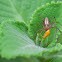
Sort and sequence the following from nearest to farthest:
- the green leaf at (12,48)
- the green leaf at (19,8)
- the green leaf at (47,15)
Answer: the green leaf at (12,48), the green leaf at (47,15), the green leaf at (19,8)

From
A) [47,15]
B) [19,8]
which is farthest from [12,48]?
[19,8]

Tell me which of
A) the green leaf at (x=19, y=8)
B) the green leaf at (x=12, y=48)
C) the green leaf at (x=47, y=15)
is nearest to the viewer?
the green leaf at (x=12, y=48)

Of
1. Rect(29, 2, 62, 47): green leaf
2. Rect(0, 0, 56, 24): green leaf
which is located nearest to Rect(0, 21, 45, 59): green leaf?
Rect(29, 2, 62, 47): green leaf

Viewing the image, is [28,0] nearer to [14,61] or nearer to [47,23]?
[47,23]

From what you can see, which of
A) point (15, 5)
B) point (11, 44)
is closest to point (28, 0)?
point (15, 5)

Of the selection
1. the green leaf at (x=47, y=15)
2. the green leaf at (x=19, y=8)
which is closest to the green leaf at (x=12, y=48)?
the green leaf at (x=47, y=15)

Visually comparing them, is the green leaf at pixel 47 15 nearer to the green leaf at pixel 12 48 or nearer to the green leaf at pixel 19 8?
the green leaf at pixel 12 48

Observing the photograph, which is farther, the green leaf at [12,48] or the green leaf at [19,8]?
the green leaf at [19,8]

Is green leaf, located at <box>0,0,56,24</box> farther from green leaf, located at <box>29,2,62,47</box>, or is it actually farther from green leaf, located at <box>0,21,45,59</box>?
green leaf, located at <box>0,21,45,59</box>

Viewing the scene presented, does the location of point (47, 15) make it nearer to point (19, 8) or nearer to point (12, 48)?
point (19, 8)
